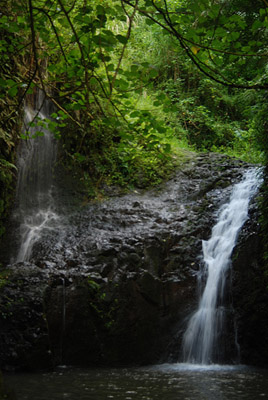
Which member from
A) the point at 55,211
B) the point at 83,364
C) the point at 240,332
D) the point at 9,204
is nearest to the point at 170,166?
the point at 55,211

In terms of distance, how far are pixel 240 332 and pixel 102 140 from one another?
5071 mm

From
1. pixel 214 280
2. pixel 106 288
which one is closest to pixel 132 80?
pixel 106 288

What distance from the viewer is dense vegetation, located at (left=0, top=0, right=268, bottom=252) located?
2.99 m

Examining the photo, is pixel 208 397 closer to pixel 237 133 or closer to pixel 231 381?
pixel 231 381

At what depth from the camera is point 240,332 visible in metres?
5.43

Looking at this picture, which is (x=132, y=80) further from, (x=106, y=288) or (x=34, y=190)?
(x=34, y=190)

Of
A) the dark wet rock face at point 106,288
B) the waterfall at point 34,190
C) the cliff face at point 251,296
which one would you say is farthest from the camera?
the waterfall at point 34,190

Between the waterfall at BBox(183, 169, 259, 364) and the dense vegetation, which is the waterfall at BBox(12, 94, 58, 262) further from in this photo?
the waterfall at BBox(183, 169, 259, 364)

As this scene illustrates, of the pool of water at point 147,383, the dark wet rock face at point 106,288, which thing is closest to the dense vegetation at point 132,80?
the dark wet rock face at point 106,288

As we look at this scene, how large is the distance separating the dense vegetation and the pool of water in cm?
234

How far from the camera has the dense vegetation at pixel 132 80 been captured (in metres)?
2.99

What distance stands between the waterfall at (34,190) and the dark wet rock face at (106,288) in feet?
0.84

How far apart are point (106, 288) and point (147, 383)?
1.82 m

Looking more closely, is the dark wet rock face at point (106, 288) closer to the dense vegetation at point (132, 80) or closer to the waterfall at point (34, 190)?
the waterfall at point (34, 190)
